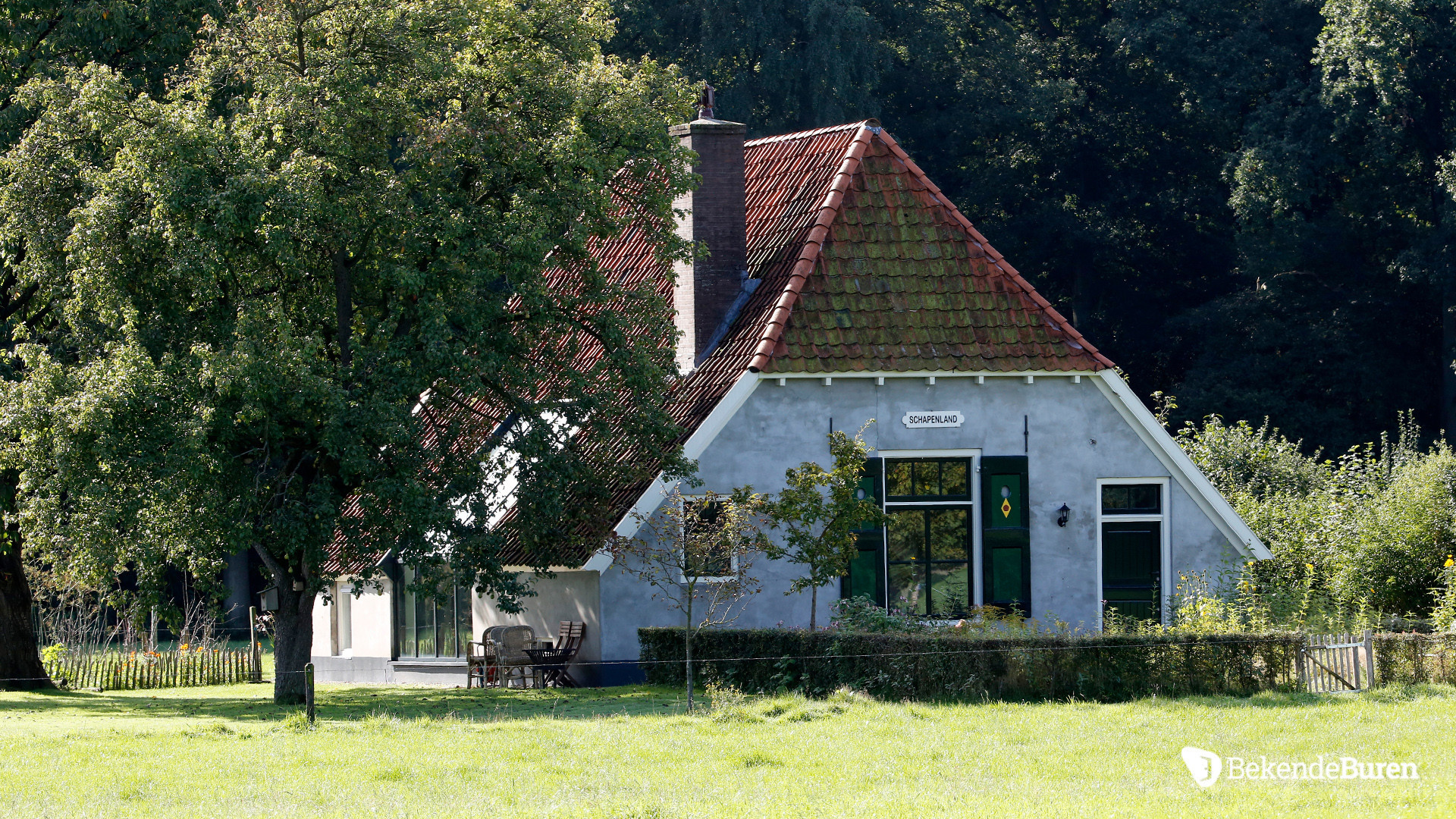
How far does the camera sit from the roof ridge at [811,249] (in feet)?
75.2

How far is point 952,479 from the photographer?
77.2 ft

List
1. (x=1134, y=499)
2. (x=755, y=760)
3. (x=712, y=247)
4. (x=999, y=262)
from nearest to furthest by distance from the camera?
(x=755, y=760)
(x=1134, y=499)
(x=999, y=262)
(x=712, y=247)

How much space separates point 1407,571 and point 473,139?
556 inches

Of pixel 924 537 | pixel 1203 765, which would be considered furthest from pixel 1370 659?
pixel 924 537

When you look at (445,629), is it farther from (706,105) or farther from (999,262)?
(999,262)

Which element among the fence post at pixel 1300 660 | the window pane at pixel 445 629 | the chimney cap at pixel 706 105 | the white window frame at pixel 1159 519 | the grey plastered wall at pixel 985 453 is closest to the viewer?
the fence post at pixel 1300 660

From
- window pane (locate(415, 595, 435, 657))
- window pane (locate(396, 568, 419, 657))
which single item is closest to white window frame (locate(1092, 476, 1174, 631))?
window pane (locate(415, 595, 435, 657))

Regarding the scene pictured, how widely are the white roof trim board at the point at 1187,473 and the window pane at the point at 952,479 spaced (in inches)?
94.9

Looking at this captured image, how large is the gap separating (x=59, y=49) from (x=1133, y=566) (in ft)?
54.7

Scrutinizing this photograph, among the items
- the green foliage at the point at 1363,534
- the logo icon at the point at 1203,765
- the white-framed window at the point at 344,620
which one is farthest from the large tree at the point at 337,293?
the green foliage at the point at 1363,534

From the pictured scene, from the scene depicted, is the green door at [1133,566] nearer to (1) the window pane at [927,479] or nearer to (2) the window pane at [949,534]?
(2) the window pane at [949,534]

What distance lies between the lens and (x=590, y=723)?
1655 centimetres

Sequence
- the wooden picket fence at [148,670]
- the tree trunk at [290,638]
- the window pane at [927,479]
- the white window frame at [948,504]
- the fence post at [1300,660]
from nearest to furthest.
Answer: the fence post at [1300,660] → the tree trunk at [290,638] → the white window frame at [948,504] → the window pane at [927,479] → the wooden picket fence at [148,670]

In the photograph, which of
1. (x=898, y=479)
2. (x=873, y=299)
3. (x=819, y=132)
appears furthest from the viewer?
(x=819, y=132)
